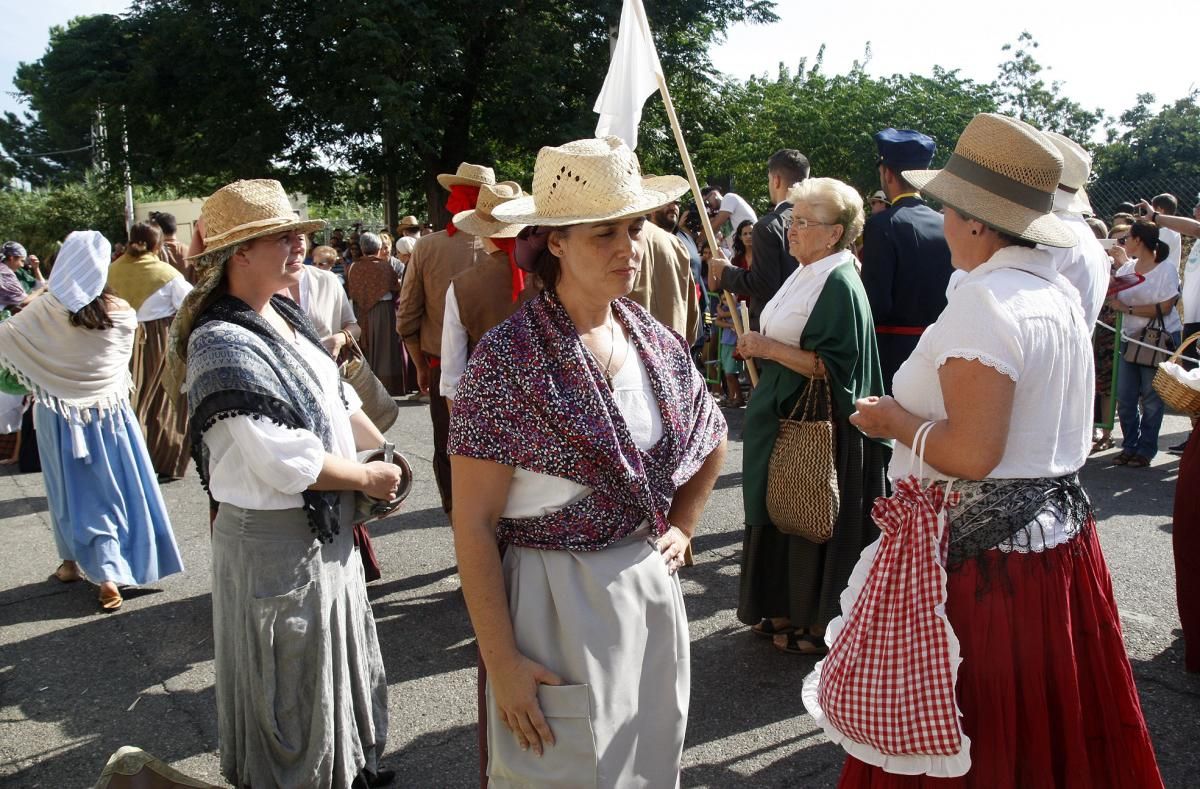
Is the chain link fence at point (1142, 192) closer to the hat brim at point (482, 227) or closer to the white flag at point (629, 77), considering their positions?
the white flag at point (629, 77)

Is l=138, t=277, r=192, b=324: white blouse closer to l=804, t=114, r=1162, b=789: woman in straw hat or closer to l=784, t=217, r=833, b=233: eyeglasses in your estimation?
l=784, t=217, r=833, b=233: eyeglasses

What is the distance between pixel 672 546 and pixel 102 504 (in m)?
4.05

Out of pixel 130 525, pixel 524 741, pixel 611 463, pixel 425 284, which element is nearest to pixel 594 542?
pixel 611 463

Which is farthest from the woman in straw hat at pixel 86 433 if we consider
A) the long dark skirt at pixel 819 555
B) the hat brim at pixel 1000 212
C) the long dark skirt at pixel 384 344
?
the long dark skirt at pixel 384 344

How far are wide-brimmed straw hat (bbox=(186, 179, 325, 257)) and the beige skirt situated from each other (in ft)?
17.9

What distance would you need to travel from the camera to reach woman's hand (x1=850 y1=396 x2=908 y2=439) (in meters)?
2.28

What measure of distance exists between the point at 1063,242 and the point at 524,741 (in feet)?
5.20

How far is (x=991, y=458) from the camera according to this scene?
2.10m

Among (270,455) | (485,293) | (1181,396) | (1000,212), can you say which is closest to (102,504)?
(485,293)

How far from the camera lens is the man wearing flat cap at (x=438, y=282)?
5188mm

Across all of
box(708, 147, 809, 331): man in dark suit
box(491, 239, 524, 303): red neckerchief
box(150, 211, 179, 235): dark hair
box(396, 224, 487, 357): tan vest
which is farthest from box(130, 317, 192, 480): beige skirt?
box(708, 147, 809, 331): man in dark suit

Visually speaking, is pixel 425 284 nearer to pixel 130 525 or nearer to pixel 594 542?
pixel 130 525

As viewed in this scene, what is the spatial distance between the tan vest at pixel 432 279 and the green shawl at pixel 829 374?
6.23ft

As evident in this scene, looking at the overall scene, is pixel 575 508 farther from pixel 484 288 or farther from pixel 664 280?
pixel 664 280
